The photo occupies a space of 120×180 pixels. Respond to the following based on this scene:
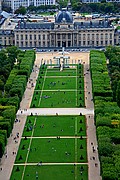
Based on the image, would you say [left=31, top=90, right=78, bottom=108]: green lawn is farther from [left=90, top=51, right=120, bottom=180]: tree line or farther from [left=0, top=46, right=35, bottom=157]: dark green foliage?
[left=90, top=51, right=120, bottom=180]: tree line

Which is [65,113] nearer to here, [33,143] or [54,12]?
[33,143]

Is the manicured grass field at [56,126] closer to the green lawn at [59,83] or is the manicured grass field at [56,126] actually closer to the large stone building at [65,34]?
the green lawn at [59,83]

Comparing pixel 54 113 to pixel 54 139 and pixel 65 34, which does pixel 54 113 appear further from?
pixel 65 34

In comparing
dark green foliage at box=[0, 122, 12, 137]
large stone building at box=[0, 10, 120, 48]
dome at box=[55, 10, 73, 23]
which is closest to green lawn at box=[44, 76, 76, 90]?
dark green foliage at box=[0, 122, 12, 137]

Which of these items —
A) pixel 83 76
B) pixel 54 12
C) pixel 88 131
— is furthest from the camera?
pixel 54 12

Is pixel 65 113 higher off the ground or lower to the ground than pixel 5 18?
lower

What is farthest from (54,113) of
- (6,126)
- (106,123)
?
(106,123)

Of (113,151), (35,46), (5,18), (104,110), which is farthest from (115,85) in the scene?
(5,18)
